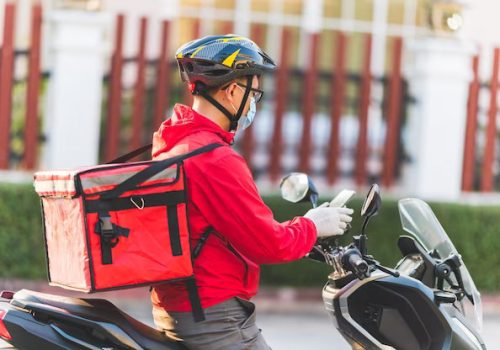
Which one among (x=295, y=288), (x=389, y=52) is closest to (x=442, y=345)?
(x=295, y=288)

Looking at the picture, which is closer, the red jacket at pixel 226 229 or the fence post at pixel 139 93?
the red jacket at pixel 226 229

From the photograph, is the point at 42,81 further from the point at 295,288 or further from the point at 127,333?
the point at 127,333

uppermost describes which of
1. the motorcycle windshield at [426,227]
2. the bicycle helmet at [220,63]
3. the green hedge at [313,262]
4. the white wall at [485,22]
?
the white wall at [485,22]

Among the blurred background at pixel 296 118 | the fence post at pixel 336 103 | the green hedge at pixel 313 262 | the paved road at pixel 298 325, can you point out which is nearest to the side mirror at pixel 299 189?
the paved road at pixel 298 325

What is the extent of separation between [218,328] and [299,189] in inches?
25.4

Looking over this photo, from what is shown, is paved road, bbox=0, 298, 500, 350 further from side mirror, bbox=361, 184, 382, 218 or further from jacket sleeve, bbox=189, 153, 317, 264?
jacket sleeve, bbox=189, 153, 317, 264

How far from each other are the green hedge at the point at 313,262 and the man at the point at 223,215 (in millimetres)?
5229

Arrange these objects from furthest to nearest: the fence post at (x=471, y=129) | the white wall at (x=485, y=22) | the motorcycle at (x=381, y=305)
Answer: the white wall at (x=485, y=22)
the fence post at (x=471, y=129)
the motorcycle at (x=381, y=305)

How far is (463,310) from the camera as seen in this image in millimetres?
3795

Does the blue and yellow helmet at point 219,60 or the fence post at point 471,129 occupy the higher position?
the blue and yellow helmet at point 219,60

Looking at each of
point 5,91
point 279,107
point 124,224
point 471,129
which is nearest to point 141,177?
point 124,224

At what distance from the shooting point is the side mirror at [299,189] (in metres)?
3.76

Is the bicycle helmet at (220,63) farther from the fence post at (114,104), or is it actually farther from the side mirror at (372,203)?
the fence post at (114,104)

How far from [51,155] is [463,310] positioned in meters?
6.17
